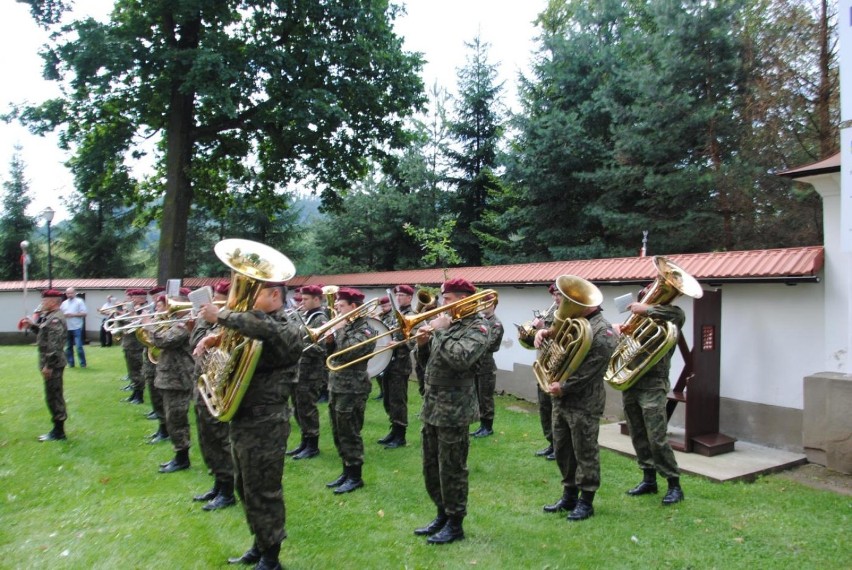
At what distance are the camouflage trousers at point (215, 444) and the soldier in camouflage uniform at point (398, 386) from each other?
8.33ft

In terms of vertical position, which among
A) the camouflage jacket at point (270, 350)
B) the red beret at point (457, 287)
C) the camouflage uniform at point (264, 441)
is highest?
the red beret at point (457, 287)

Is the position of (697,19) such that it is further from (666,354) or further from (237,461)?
(237,461)

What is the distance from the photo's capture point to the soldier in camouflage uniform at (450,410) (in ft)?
16.3

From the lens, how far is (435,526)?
17.0 ft

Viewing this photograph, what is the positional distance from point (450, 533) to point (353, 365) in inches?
90.6

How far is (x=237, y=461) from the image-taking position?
452cm

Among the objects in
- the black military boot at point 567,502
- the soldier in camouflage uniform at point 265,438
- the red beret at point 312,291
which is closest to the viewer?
the soldier in camouflage uniform at point 265,438

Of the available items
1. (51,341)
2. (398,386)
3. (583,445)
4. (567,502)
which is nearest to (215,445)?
(398,386)

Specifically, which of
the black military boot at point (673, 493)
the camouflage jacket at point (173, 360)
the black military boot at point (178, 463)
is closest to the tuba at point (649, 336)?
the black military boot at point (673, 493)

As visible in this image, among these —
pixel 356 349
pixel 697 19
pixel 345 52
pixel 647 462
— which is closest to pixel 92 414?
pixel 356 349

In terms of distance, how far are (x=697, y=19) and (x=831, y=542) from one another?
15.4 m

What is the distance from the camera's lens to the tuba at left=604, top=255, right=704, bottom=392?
19.8ft

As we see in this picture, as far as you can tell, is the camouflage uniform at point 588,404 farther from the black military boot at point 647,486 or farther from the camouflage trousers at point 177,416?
the camouflage trousers at point 177,416

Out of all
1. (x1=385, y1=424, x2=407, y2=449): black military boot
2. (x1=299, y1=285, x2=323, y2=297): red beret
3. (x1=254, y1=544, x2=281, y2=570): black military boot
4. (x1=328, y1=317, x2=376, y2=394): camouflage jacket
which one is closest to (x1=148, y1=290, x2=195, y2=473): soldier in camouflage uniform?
(x1=299, y1=285, x2=323, y2=297): red beret
